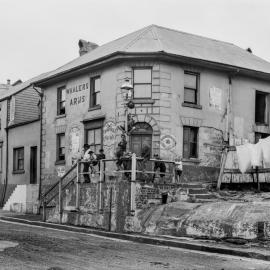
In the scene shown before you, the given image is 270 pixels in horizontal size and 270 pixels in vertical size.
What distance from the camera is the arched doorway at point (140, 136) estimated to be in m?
23.6

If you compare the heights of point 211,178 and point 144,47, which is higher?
point 144,47

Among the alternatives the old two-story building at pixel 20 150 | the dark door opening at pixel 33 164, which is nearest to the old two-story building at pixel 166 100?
the old two-story building at pixel 20 150

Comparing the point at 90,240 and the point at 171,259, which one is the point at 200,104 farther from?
the point at 171,259

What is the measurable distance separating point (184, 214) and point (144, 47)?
10.7 m

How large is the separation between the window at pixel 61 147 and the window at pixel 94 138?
2.32 meters

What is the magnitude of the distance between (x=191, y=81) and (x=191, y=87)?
0.28 metres

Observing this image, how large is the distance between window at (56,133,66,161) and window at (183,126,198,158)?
22.4 feet

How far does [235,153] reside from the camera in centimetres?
2228

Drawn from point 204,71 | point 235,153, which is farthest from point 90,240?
point 204,71

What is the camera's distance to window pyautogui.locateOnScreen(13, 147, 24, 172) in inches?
1264

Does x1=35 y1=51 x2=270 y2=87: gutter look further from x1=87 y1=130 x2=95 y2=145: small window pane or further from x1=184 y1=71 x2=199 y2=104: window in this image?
x1=87 y1=130 x2=95 y2=145: small window pane

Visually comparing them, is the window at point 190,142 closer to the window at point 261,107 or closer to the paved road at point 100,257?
the window at point 261,107

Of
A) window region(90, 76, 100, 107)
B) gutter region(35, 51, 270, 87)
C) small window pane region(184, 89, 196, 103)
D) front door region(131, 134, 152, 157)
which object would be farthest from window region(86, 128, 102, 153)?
small window pane region(184, 89, 196, 103)

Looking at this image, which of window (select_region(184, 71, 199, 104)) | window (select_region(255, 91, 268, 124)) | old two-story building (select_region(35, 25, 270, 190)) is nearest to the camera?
old two-story building (select_region(35, 25, 270, 190))
